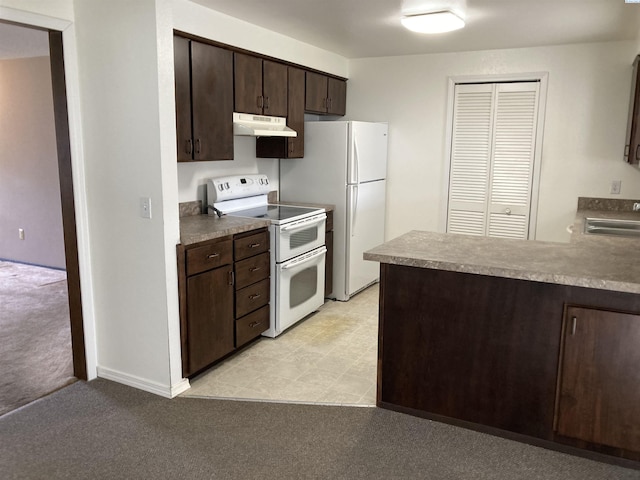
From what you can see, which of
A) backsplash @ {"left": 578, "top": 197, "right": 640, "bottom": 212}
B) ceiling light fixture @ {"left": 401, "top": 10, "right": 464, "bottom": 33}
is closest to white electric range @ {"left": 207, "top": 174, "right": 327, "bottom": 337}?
ceiling light fixture @ {"left": 401, "top": 10, "right": 464, "bottom": 33}

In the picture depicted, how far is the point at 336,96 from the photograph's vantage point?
5062mm

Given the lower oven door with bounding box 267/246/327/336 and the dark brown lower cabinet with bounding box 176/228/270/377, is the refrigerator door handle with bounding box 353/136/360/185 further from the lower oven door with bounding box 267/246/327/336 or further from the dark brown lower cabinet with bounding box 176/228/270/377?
the dark brown lower cabinet with bounding box 176/228/270/377

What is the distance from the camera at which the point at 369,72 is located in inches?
202

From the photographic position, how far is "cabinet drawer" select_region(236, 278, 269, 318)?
3432mm

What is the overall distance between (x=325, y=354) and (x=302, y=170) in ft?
5.96

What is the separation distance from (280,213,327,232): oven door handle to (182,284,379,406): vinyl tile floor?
0.80m

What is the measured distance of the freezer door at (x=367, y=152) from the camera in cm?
447

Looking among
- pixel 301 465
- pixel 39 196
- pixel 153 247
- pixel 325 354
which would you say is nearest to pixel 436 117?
pixel 325 354

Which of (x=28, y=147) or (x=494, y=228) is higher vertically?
(x=28, y=147)

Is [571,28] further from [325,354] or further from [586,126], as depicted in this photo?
[325,354]

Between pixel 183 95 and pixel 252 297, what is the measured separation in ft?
4.54

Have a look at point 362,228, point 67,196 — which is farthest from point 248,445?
point 362,228

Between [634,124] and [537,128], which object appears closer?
[634,124]

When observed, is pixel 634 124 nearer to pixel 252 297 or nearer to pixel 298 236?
pixel 298 236
